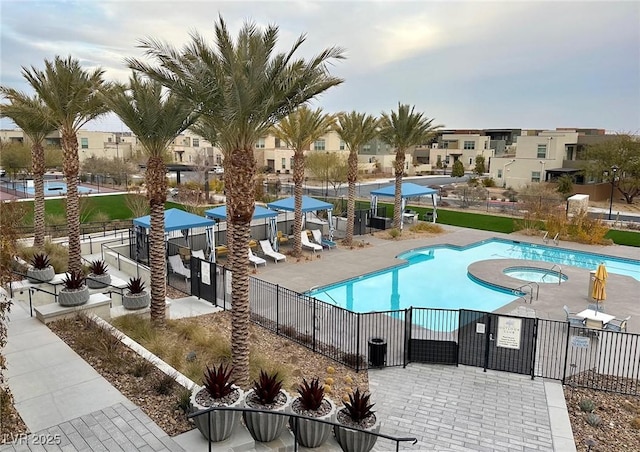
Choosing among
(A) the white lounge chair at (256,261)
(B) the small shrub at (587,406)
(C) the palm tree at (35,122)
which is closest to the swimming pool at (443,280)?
(A) the white lounge chair at (256,261)

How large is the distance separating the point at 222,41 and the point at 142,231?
14103mm

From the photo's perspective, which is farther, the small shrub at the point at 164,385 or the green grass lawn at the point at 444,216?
the green grass lawn at the point at 444,216

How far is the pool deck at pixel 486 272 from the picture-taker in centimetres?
1686

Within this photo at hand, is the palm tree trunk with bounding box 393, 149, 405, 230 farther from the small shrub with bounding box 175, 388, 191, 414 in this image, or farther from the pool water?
the small shrub with bounding box 175, 388, 191, 414

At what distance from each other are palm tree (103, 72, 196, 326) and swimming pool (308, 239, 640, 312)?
6.62 m

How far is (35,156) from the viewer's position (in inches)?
785

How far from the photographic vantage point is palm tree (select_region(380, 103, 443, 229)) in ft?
98.1

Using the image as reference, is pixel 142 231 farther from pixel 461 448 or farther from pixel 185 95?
pixel 461 448

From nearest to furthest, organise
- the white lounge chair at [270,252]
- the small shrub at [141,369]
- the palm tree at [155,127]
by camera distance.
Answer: the small shrub at [141,369] < the palm tree at [155,127] < the white lounge chair at [270,252]

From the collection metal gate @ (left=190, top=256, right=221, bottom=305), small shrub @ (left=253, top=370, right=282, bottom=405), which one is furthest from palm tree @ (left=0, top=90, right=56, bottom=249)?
small shrub @ (left=253, top=370, right=282, bottom=405)

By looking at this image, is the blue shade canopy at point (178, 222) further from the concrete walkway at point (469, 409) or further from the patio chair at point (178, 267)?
the concrete walkway at point (469, 409)

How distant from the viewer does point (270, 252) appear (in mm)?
22703

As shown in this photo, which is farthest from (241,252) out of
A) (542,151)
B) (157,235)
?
(542,151)

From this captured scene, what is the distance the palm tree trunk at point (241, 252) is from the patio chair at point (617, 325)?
10.8 metres
